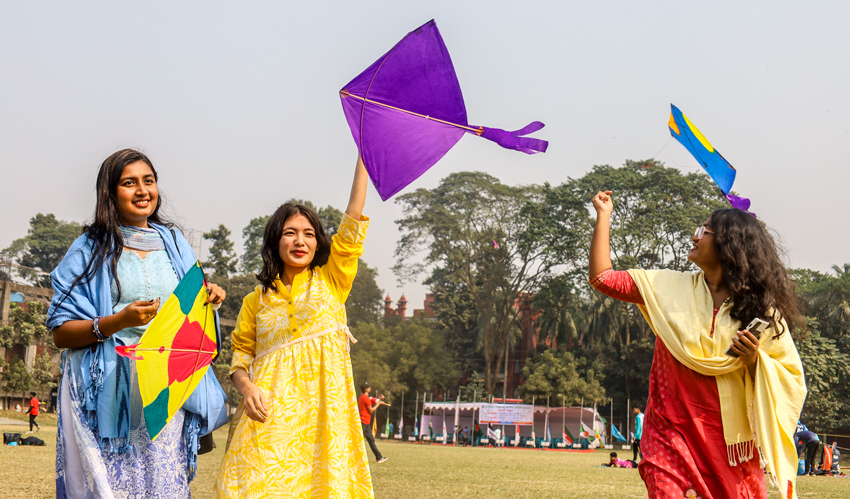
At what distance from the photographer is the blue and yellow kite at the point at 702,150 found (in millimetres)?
3980

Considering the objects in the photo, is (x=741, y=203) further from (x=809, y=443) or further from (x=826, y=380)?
(x=826, y=380)

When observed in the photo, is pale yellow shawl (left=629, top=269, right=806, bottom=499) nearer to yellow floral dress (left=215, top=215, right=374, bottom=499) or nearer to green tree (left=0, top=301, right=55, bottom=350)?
yellow floral dress (left=215, top=215, right=374, bottom=499)

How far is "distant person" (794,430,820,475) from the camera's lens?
1455cm

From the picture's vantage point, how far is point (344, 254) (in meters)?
3.25

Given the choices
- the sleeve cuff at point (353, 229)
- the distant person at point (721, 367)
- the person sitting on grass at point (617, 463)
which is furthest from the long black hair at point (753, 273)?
the person sitting on grass at point (617, 463)

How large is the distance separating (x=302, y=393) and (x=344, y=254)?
23.0 inches

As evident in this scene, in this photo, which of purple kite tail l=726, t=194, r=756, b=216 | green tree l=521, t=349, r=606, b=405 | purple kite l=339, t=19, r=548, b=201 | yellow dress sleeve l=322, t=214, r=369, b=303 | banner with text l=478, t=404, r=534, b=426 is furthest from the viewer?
green tree l=521, t=349, r=606, b=405

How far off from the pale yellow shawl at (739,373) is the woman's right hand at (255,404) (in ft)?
5.36

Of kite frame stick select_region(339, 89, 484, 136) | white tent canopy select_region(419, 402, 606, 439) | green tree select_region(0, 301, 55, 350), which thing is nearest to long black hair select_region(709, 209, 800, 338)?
kite frame stick select_region(339, 89, 484, 136)

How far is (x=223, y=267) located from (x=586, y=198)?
27226mm

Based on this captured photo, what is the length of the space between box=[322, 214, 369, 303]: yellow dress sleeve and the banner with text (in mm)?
32941

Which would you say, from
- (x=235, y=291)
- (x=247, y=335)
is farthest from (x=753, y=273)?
(x=235, y=291)

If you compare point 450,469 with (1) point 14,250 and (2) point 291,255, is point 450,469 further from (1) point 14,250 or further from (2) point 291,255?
(1) point 14,250

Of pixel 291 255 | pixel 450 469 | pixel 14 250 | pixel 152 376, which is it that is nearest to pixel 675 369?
pixel 291 255
